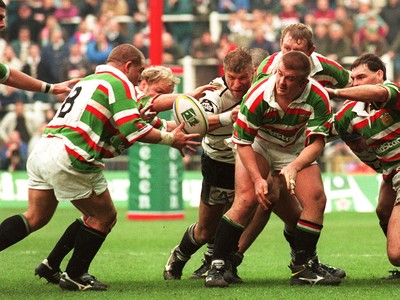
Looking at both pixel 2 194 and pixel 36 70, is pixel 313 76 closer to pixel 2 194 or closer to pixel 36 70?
pixel 2 194

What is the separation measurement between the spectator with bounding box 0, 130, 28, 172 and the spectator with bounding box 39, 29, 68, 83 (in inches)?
65.1

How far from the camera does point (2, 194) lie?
18500mm

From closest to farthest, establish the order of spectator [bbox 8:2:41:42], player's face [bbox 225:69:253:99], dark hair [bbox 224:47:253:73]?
dark hair [bbox 224:47:253:73]
player's face [bbox 225:69:253:99]
spectator [bbox 8:2:41:42]

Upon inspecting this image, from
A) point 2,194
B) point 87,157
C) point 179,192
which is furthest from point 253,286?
point 2,194

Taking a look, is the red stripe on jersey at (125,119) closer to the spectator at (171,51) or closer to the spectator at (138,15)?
the spectator at (171,51)

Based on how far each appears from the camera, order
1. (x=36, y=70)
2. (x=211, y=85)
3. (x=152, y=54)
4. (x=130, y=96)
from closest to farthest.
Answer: (x=130, y=96)
(x=211, y=85)
(x=152, y=54)
(x=36, y=70)

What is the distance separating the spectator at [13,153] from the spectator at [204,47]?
3.96 meters

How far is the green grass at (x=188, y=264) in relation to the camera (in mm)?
7473

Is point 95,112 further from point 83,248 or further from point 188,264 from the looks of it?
point 188,264

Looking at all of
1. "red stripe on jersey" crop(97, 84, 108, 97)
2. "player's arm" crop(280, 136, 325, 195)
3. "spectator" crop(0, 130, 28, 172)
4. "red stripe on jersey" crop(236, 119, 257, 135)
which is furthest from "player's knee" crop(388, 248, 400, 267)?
"spectator" crop(0, 130, 28, 172)

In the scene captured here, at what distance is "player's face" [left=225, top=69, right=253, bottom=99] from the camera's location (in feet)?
27.3

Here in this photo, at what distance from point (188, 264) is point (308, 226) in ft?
8.92

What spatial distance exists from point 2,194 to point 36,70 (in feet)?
12.0

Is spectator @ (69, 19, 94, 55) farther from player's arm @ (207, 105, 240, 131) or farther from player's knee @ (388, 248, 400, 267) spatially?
player's knee @ (388, 248, 400, 267)
